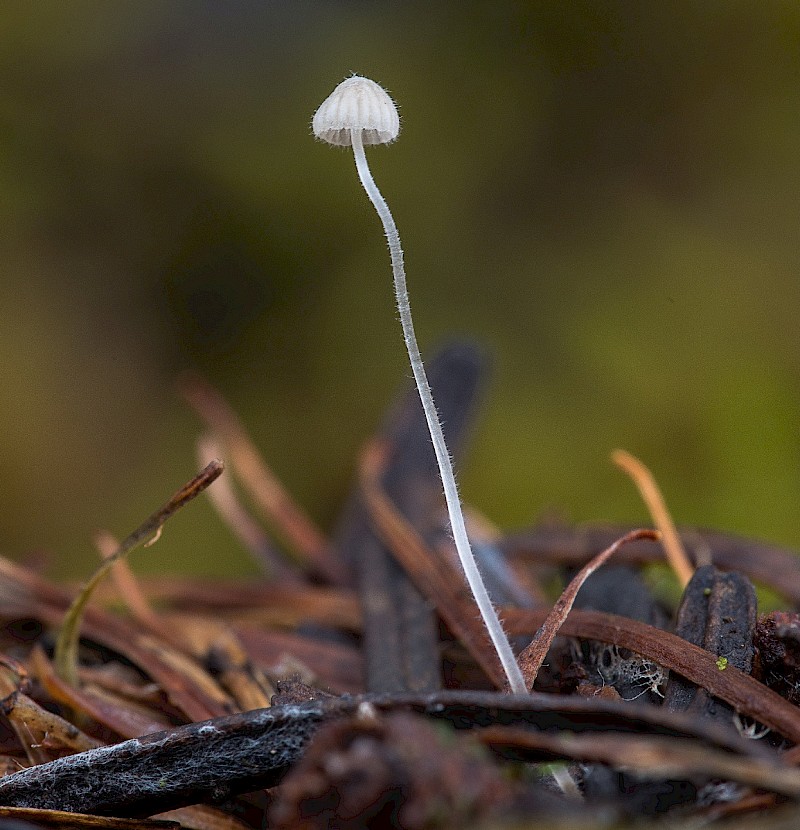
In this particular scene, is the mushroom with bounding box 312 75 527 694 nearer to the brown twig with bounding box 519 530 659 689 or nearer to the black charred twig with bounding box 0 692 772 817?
the brown twig with bounding box 519 530 659 689

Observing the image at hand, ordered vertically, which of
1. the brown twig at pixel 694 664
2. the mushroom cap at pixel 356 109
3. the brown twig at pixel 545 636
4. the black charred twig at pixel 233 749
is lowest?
the brown twig at pixel 694 664

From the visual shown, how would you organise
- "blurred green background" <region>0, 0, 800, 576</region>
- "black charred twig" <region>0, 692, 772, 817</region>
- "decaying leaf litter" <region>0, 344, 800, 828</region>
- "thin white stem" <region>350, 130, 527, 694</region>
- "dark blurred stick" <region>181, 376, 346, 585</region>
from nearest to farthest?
"decaying leaf litter" <region>0, 344, 800, 828</region>, "black charred twig" <region>0, 692, 772, 817</region>, "thin white stem" <region>350, 130, 527, 694</region>, "dark blurred stick" <region>181, 376, 346, 585</region>, "blurred green background" <region>0, 0, 800, 576</region>

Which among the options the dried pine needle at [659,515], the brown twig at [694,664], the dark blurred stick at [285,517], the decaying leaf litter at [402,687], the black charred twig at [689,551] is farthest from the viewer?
the dark blurred stick at [285,517]

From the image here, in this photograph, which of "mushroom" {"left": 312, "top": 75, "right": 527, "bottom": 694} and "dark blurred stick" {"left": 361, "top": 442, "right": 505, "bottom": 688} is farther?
"dark blurred stick" {"left": 361, "top": 442, "right": 505, "bottom": 688}

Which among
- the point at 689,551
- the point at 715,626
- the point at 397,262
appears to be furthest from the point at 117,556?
the point at 689,551

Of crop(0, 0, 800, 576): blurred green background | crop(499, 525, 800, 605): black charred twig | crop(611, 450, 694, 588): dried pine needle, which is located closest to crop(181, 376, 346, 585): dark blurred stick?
crop(499, 525, 800, 605): black charred twig

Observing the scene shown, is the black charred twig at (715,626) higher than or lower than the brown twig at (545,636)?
lower

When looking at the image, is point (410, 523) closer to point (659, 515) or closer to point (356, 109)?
point (659, 515)

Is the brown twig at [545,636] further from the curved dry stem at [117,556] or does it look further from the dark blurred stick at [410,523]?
the curved dry stem at [117,556]

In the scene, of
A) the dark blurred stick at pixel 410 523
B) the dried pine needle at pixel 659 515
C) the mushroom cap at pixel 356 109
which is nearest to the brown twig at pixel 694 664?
the dark blurred stick at pixel 410 523
